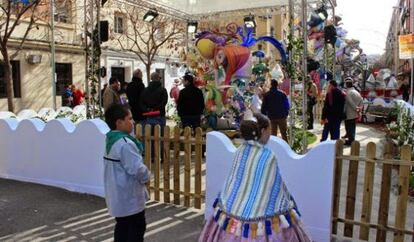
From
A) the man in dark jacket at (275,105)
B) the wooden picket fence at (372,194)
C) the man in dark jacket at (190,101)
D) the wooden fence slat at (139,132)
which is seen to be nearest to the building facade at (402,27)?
the man in dark jacket at (275,105)

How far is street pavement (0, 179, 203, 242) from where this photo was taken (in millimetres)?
5219

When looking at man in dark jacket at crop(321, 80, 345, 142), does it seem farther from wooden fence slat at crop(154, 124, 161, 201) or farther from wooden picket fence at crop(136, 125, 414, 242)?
wooden fence slat at crop(154, 124, 161, 201)

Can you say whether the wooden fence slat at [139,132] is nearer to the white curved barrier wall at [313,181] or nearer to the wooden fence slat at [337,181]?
the white curved barrier wall at [313,181]

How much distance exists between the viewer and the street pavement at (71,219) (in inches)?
205

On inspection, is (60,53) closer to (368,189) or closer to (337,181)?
(337,181)

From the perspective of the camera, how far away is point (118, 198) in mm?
3898

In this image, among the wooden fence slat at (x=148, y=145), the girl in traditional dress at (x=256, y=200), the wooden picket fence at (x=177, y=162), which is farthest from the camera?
the wooden fence slat at (x=148, y=145)

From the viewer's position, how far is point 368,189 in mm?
4777

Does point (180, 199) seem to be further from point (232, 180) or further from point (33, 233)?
point (232, 180)

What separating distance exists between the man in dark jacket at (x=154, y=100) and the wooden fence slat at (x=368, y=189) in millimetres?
5001

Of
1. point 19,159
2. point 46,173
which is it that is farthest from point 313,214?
point 19,159

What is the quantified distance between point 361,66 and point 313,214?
30107 mm

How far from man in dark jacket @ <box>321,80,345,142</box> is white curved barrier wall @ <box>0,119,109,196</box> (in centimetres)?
629

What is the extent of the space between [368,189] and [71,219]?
342 cm
